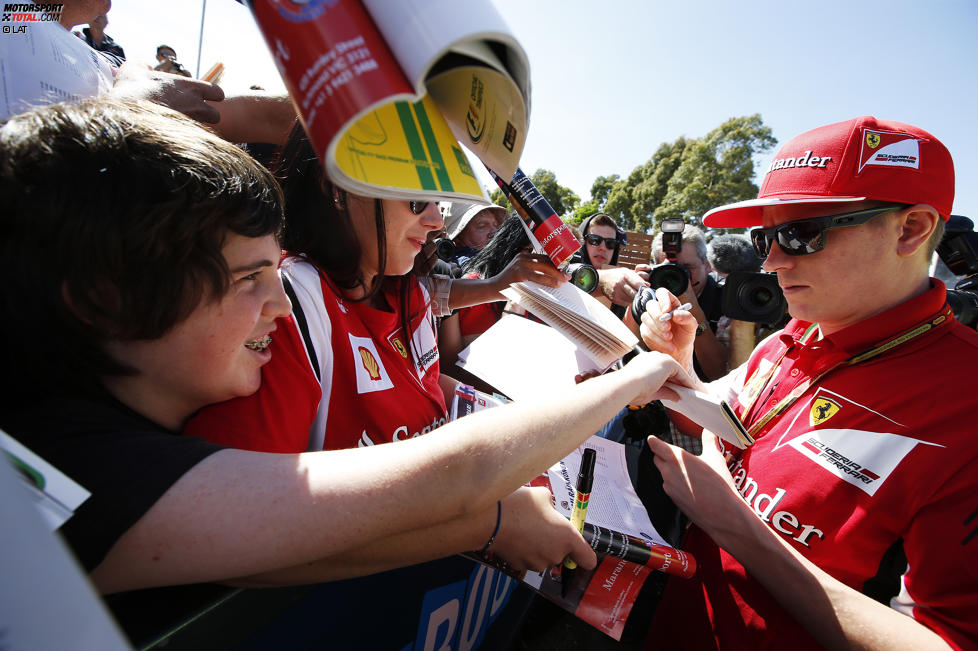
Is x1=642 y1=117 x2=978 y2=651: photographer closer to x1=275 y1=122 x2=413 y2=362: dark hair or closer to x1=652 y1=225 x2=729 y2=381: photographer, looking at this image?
x1=275 y1=122 x2=413 y2=362: dark hair

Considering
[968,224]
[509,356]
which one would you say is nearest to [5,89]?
[509,356]

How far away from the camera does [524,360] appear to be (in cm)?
221

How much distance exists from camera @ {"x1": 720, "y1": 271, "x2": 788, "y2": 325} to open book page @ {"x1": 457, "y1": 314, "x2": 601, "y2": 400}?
118cm

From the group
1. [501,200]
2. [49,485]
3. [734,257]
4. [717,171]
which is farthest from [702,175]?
[49,485]

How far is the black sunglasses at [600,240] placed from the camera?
15.6 feet

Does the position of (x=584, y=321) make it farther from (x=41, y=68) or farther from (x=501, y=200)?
(x=501, y=200)

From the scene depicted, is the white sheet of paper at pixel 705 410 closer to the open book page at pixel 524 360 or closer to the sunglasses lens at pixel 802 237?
the open book page at pixel 524 360

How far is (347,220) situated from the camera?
1.36 metres

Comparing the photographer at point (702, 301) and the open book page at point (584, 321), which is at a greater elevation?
the open book page at point (584, 321)

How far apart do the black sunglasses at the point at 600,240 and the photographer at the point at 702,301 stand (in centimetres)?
51

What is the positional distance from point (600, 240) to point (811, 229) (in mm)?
3244

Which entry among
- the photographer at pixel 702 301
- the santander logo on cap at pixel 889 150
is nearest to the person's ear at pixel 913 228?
the santander logo on cap at pixel 889 150

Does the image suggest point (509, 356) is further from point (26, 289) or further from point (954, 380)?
point (26, 289)

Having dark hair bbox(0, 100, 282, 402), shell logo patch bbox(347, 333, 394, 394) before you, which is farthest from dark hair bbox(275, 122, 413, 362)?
dark hair bbox(0, 100, 282, 402)
